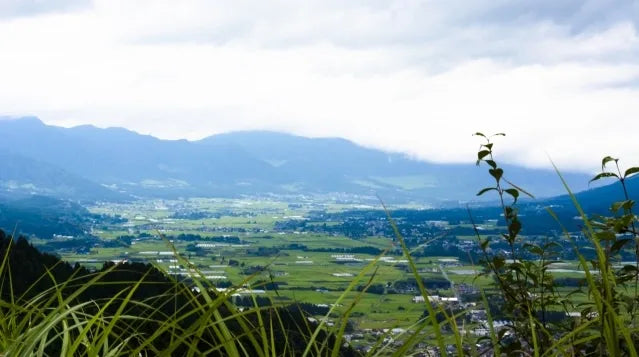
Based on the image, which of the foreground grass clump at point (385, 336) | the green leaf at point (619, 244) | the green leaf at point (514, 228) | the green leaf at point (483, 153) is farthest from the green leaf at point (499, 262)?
the green leaf at point (619, 244)

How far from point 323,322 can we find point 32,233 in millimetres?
112014

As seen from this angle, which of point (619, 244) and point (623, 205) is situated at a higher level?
point (623, 205)

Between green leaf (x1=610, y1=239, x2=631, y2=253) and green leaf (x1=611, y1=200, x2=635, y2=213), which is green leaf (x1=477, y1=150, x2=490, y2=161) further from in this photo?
green leaf (x1=610, y1=239, x2=631, y2=253)

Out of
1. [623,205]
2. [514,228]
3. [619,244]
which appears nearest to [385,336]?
[619,244]

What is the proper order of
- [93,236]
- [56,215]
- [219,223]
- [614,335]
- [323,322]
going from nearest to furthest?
[614,335]
[323,322]
[93,236]
[219,223]
[56,215]

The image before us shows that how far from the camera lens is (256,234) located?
104000mm

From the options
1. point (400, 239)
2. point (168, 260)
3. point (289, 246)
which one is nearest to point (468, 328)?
point (400, 239)

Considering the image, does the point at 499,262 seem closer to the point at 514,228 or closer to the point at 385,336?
the point at 514,228

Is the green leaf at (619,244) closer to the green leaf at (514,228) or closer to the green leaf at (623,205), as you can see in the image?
the green leaf at (623,205)

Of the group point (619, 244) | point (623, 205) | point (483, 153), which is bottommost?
point (619, 244)

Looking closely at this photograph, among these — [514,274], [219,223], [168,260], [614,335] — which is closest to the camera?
[614,335]

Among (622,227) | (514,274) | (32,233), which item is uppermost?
(622,227)

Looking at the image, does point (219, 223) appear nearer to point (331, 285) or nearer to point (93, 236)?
point (93, 236)

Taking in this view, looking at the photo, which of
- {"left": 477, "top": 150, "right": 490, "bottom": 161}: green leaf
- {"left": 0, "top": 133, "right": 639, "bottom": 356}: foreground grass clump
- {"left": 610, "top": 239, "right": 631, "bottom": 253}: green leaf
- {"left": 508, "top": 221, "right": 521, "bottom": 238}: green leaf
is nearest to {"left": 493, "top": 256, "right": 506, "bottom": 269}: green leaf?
{"left": 0, "top": 133, "right": 639, "bottom": 356}: foreground grass clump
